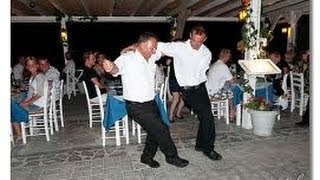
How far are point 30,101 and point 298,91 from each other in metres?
5.28

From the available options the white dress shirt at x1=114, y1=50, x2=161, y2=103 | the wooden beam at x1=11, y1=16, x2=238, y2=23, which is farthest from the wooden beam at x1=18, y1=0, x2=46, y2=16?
the white dress shirt at x1=114, y1=50, x2=161, y2=103

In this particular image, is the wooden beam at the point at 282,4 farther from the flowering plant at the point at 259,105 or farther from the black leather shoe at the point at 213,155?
the black leather shoe at the point at 213,155

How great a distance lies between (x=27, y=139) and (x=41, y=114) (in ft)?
1.61

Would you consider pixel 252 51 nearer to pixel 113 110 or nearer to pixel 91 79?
pixel 113 110

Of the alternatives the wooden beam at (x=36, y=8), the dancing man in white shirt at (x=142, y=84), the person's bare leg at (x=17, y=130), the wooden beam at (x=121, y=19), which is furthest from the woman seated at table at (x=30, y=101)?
the wooden beam at (x=121, y=19)

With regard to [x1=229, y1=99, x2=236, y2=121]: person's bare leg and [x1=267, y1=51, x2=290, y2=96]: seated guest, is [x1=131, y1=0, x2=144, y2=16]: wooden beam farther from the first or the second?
[x1=229, y1=99, x2=236, y2=121]: person's bare leg

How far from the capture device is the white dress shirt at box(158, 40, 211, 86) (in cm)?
401

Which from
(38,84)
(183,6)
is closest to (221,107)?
(38,84)

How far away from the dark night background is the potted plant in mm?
7501

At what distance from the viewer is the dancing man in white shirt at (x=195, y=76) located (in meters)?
4.02

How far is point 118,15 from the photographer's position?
1173 cm

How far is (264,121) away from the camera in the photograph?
16.1 ft
